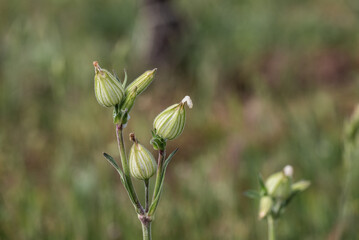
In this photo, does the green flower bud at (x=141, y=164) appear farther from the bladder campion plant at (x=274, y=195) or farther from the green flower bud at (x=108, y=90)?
the bladder campion plant at (x=274, y=195)

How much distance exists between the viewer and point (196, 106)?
3498mm

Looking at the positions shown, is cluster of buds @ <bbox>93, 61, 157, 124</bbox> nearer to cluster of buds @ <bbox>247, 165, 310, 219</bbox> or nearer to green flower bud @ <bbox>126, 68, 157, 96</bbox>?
green flower bud @ <bbox>126, 68, 157, 96</bbox>

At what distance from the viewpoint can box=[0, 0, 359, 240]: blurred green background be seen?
7.34 feet

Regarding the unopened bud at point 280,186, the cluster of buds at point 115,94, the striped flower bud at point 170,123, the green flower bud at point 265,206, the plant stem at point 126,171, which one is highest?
the cluster of buds at point 115,94

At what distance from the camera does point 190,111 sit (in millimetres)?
3461

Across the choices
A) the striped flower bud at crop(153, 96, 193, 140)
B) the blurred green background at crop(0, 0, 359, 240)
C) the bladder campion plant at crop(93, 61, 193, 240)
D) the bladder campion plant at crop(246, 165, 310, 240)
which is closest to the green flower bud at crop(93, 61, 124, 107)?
the bladder campion plant at crop(93, 61, 193, 240)

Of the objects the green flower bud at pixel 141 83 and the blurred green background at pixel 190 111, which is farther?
the blurred green background at pixel 190 111

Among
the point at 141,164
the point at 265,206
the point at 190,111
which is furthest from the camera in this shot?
the point at 190,111

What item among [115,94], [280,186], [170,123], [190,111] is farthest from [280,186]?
[190,111]

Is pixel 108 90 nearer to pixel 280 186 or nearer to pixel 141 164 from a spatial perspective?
pixel 141 164

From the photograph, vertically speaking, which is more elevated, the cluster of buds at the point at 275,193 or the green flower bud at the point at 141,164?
the green flower bud at the point at 141,164

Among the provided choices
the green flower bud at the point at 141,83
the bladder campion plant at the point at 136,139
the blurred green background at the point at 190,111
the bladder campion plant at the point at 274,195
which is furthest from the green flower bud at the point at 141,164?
the blurred green background at the point at 190,111

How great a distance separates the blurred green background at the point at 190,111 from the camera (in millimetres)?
2238

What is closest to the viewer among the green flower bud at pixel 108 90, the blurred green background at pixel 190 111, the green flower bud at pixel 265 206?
the green flower bud at pixel 108 90
